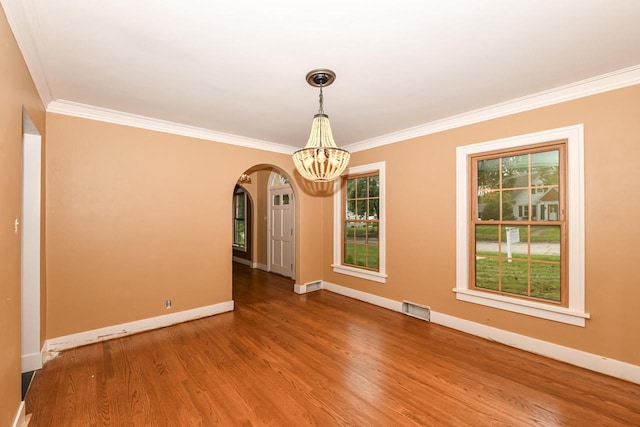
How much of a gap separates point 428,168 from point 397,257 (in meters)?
1.34

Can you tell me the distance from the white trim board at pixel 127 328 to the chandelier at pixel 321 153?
2.72 m

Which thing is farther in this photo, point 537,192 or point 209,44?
point 537,192

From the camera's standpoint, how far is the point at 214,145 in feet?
13.1

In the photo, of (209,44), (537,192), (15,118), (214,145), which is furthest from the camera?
(214,145)

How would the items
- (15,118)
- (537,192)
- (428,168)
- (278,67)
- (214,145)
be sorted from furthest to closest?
(214,145), (428,168), (537,192), (278,67), (15,118)

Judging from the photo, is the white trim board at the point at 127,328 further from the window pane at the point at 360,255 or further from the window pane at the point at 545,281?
the window pane at the point at 545,281

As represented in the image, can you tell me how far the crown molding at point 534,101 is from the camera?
2.38 metres

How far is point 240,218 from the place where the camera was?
327 inches

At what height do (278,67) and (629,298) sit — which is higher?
(278,67)

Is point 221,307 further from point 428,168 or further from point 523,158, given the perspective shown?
point 523,158

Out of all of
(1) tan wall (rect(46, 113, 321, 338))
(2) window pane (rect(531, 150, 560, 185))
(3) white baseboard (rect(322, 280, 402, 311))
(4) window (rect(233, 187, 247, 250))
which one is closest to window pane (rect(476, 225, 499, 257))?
(2) window pane (rect(531, 150, 560, 185))

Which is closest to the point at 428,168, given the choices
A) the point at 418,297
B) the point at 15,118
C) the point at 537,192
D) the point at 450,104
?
the point at 450,104

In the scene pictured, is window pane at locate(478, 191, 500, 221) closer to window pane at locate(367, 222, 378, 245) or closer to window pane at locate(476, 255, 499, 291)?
window pane at locate(476, 255, 499, 291)

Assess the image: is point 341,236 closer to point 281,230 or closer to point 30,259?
point 281,230
